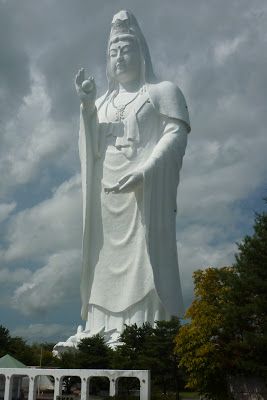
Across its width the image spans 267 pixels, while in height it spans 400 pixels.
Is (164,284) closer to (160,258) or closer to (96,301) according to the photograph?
(160,258)

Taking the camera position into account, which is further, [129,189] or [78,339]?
[129,189]

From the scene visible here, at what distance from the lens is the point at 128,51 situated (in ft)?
71.5

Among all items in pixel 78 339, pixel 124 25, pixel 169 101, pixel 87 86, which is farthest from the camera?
pixel 124 25

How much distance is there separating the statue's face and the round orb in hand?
215cm

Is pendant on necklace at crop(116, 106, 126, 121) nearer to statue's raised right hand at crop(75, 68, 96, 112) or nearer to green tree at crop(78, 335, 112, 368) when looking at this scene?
statue's raised right hand at crop(75, 68, 96, 112)

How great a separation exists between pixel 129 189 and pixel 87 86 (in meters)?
3.57

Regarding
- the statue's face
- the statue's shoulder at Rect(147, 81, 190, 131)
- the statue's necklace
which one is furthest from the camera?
the statue's face

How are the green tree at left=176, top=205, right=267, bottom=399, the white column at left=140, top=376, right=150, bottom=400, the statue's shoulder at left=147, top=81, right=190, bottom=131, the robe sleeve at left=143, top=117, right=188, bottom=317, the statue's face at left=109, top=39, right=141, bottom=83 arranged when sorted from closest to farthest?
the green tree at left=176, top=205, right=267, bottom=399
the white column at left=140, top=376, right=150, bottom=400
the robe sleeve at left=143, top=117, right=188, bottom=317
the statue's shoulder at left=147, top=81, right=190, bottom=131
the statue's face at left=109, top=39, right=141, bottom=83

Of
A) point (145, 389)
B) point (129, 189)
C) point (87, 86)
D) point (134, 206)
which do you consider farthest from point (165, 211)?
point (145, 389)

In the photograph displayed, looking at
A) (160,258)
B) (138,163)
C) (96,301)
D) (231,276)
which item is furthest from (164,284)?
(231,276)

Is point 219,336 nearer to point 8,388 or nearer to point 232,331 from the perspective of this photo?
point 232,331

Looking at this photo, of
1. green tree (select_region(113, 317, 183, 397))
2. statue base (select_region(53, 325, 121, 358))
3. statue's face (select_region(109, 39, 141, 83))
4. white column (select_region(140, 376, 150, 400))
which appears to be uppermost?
statue's face (select_region(109, 39, 141, 83))

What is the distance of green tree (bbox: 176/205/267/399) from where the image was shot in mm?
13242

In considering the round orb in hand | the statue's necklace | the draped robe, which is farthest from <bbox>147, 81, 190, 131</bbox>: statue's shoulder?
the round orb in hand
